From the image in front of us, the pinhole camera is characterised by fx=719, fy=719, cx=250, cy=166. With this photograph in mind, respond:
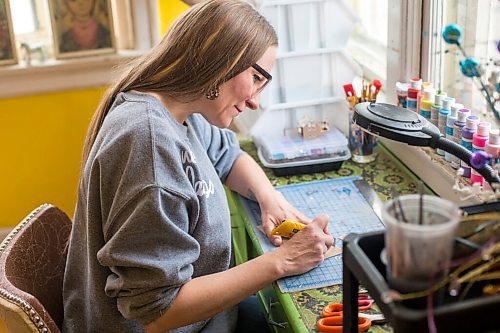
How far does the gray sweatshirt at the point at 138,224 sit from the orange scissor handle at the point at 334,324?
254 mm

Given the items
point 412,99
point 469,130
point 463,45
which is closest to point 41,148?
point 412,99

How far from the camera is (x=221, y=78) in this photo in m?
1.42

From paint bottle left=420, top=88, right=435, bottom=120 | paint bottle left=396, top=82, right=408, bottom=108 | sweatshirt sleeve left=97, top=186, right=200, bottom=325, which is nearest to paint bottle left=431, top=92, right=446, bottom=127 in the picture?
paint bottle left=420, top=88, right=435, bottom=120

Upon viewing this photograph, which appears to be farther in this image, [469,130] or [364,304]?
[469,130]

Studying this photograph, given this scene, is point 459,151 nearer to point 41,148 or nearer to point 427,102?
point 427,102

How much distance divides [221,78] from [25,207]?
5.26 ft

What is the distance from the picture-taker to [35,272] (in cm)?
148

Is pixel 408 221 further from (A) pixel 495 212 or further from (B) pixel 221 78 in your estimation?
(B) pixel 221 78

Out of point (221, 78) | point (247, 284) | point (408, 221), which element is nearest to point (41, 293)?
point (247, 284)

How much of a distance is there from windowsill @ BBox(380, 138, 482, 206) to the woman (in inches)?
12.7

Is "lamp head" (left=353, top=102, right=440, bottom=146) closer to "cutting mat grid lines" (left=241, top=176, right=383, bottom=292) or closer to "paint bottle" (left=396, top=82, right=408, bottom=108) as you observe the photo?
"cutting mat grid lines" (left=241, top=176, right=383, bottom=292)

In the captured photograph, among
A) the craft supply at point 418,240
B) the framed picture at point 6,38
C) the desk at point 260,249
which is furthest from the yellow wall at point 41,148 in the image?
the craft supply at point 418,240

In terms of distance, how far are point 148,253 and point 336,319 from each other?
0.34 m

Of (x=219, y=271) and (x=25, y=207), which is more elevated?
(x=219, y=271)
